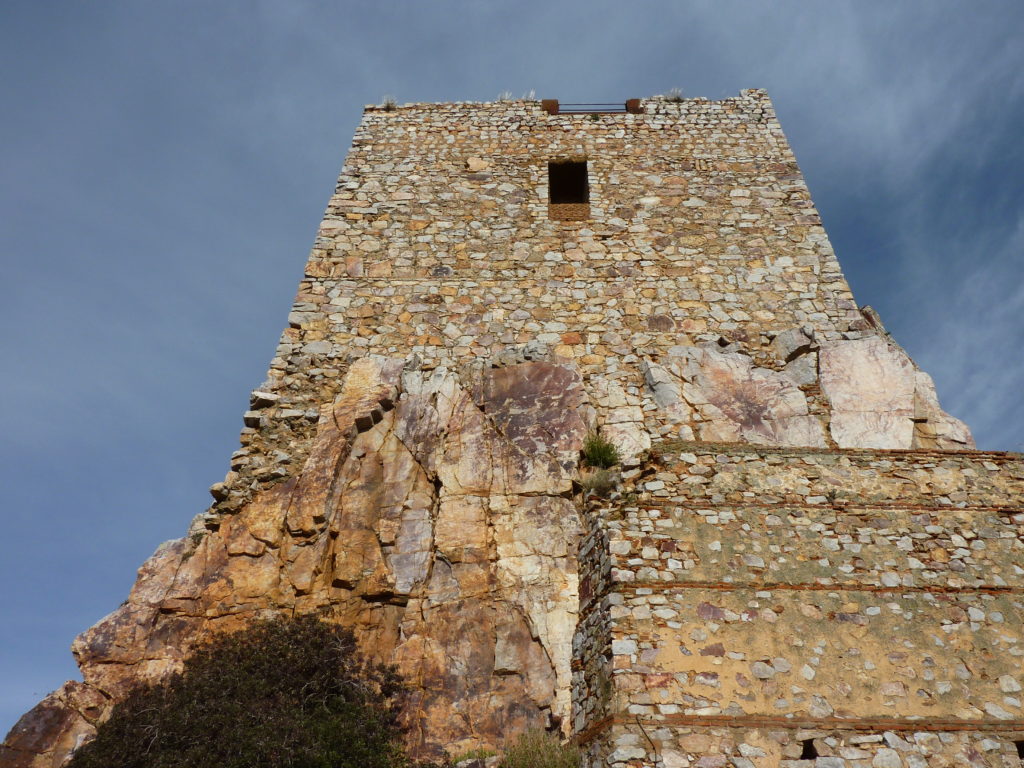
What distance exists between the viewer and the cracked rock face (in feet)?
22.7

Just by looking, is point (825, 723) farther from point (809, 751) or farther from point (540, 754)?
point (540, 754)

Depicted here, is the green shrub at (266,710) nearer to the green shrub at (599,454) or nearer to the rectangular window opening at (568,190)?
the green shrub at (599,454)

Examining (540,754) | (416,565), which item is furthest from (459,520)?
(540,754)

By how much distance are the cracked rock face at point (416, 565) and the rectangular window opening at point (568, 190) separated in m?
3.47

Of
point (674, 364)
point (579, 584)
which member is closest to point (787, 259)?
point (674, 364)

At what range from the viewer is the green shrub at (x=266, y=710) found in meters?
5.96

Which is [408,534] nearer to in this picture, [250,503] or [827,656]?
[250,503]

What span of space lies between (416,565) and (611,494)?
2198 mm

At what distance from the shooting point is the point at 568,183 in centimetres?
1291

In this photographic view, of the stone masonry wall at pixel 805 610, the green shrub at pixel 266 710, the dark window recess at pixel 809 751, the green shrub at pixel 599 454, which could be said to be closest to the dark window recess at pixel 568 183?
the green shrub at pixel 599 454

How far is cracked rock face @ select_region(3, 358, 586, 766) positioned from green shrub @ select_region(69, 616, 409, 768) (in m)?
0.35

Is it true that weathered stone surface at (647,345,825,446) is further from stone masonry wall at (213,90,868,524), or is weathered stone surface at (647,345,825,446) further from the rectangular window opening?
the rectangular window opening

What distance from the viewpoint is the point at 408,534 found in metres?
8.04

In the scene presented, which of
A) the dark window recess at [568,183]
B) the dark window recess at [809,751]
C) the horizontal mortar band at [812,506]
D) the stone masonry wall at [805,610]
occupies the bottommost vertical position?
the dark window recess at [809,751]
